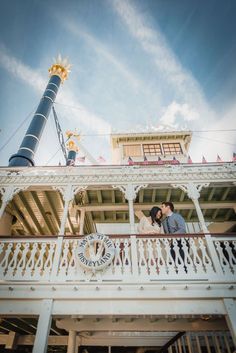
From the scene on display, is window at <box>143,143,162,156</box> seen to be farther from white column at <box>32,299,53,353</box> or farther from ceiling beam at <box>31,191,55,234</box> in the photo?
white column at <box>32,299,53,353</box>

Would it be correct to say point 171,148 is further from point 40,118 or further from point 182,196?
point 40,118

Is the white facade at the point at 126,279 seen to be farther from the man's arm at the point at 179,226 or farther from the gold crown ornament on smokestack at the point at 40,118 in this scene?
the gold crown ornament on smokestack at the point at 40,118

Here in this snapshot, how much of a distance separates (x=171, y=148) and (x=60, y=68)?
14228mm

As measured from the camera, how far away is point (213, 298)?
5211mm

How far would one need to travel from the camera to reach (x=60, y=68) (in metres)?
21.0

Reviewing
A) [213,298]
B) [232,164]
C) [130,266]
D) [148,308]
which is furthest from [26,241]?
[232,164]

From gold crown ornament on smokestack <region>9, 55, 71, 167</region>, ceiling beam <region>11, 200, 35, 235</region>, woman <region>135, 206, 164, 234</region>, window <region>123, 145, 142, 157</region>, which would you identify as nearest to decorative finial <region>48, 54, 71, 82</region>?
gold crown ornament on smokestack <region>9, 55, 71, 167</region>

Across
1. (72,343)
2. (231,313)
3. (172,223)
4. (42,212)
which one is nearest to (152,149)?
(42,212)

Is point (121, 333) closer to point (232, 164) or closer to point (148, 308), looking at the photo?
point (148, 308)

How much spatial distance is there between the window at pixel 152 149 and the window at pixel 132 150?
42 cm

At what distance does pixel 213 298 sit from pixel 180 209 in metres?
4.53

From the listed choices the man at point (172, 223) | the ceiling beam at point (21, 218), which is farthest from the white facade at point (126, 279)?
the ceiling beam at point (21, 218)

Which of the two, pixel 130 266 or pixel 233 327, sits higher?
pixel 130 266

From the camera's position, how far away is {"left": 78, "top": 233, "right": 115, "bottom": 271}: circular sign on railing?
219 inches
